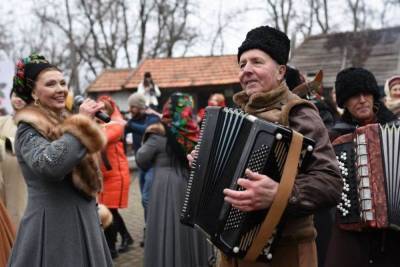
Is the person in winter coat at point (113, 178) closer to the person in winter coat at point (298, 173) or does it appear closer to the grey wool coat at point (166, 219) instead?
the grey wool coat at point (166, 219)

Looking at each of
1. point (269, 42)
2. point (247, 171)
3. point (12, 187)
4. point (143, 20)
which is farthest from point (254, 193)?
point (143, 20)

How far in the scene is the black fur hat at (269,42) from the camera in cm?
242

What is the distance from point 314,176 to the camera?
84.7 inches

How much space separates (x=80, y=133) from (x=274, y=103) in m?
1.13

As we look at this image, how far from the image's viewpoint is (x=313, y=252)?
2.41m

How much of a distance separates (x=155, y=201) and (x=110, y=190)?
3.80ft

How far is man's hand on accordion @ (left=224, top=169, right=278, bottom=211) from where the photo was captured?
2023 mm

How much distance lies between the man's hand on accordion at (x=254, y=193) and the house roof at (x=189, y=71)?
1869 cm

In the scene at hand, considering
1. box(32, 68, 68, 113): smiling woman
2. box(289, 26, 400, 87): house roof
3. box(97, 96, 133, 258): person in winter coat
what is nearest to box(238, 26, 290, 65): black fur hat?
box(32, 68, 68, 113): smiling woman

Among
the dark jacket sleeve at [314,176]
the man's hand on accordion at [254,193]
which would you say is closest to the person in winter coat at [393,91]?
the dark jacket sleeve at [314,176]

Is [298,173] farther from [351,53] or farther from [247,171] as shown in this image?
[351,53]

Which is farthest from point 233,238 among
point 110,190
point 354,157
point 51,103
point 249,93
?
point 110,190

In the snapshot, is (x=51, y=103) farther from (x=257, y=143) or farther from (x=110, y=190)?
(x=110, y=190)

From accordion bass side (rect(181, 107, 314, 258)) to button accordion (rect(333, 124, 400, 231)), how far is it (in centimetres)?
82
